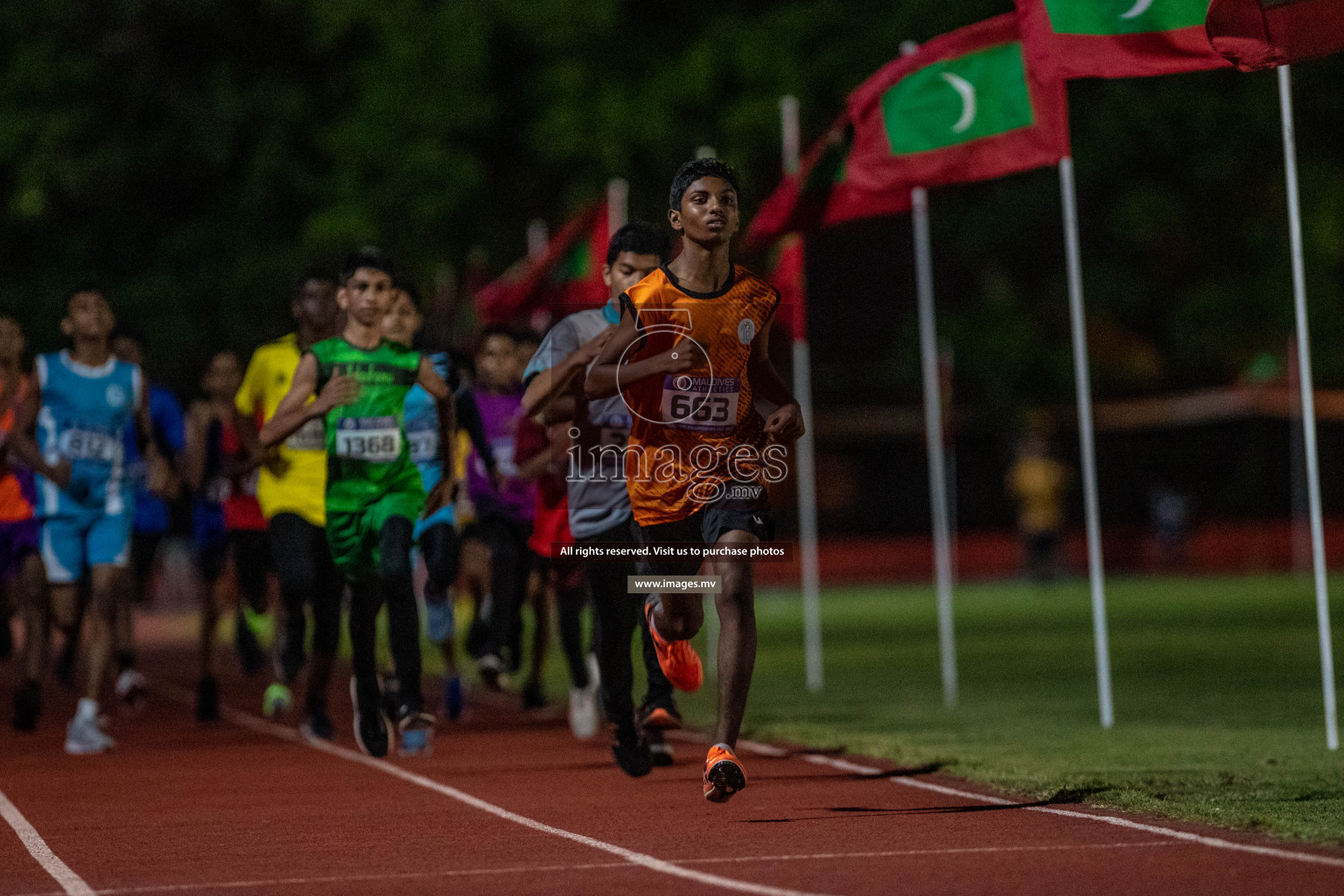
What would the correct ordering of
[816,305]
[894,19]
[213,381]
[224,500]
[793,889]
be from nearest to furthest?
1. [793,889]
2. [224,500]
3. [213,381]
4. [894,19]
5. [816,305]

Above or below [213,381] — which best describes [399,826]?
below

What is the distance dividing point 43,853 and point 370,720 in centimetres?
267

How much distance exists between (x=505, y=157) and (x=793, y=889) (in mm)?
27823

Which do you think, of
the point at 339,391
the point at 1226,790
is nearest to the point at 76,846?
the point at 339,391

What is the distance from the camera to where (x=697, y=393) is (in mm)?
8469

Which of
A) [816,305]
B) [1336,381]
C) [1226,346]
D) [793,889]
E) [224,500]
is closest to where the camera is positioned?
[793,889]

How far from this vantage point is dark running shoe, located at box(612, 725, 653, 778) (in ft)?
32.9

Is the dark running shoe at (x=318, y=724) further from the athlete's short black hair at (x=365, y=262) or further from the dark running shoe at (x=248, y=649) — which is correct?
the dark running shoe at (x=248, y=649)

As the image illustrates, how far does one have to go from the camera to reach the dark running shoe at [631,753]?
395 inches

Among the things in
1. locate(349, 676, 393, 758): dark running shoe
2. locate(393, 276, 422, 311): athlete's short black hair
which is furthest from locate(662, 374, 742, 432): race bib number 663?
locate(393, 276, 422, 311): athlete's short black hair

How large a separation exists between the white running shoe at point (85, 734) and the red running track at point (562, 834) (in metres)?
0.13

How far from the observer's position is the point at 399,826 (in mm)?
8859

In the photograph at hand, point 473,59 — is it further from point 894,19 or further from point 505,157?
point 894,19

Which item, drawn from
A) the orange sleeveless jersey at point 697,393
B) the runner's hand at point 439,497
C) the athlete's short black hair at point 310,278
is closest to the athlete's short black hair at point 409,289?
the athlete's short black hair at point 310,278
